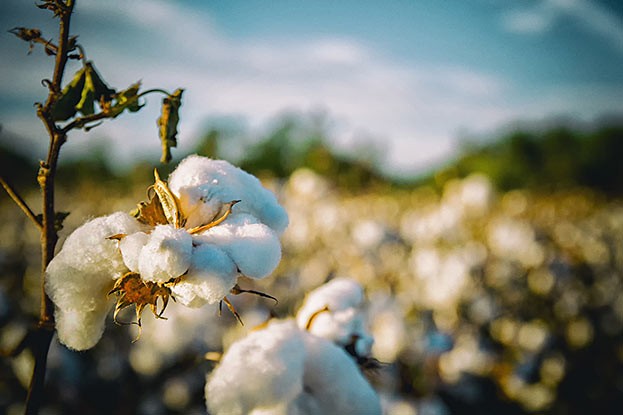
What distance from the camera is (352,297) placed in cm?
84

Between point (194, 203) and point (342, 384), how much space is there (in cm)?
33

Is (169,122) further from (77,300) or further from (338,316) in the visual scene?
(338,316)

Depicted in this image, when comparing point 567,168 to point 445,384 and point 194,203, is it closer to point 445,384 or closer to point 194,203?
point 445,384

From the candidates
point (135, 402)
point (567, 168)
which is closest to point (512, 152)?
point (567, 168)

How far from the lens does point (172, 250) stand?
0.43 metres

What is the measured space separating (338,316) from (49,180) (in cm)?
46

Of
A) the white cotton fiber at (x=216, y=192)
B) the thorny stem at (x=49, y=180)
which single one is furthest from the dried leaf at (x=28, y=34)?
the white cotton fiber at (x=216, y=192)

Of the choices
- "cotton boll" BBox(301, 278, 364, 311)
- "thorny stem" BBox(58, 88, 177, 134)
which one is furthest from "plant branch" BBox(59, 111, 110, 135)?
"cotton boll" BBox(301, 278, 364, 311)

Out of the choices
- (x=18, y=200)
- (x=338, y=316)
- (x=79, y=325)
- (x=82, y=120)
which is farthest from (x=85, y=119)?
(x=338, y=316)

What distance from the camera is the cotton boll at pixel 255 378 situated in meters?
0.61

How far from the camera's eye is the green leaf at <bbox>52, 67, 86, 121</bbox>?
21.2 inches

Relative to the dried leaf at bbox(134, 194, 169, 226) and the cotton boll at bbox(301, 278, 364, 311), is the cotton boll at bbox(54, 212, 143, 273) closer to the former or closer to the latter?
the dried leaf at bbox(134, 194, 169, 226)

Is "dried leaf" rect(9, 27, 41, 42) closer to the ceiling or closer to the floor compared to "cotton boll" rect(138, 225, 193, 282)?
closer to the ceiling

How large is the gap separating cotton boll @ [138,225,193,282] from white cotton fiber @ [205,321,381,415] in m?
0.23
